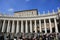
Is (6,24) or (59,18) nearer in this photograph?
(59,18)

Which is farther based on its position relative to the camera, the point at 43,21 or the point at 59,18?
the point at 43,21

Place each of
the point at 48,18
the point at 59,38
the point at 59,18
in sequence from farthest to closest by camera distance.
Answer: the point at 48,18, the point at 59,18, the point at 59,38

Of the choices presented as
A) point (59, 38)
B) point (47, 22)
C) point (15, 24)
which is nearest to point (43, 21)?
point (47, 22)

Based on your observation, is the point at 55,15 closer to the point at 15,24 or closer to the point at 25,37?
the point at 15,24

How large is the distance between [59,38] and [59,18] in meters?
24.2

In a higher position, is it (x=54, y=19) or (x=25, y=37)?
(x=54, y=19)

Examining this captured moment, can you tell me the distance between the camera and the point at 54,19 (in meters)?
74.8

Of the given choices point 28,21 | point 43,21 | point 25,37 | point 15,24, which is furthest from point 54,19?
point 25,37

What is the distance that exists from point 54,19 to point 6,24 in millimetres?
29107

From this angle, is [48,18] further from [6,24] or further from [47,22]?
[6,24]

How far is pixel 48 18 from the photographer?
76.8 m

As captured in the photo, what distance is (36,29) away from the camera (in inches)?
3004

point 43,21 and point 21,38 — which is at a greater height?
point 43,21

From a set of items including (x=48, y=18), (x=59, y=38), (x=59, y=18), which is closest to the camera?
(x=59, y=38)
